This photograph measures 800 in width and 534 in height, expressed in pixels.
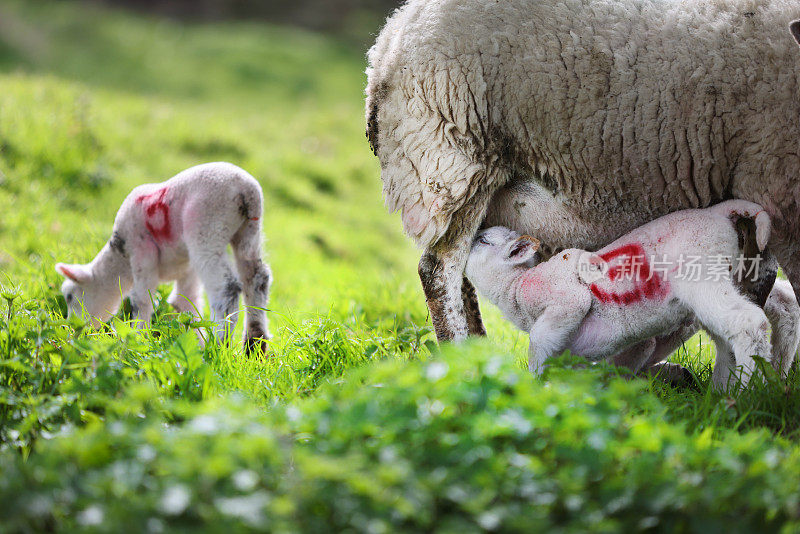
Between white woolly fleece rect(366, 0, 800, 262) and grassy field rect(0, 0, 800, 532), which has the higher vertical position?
white woolly fleece rect(366, 0, 800, 262)

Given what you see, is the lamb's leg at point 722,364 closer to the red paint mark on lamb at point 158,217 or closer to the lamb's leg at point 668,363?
the lamb's leg at point 668,363

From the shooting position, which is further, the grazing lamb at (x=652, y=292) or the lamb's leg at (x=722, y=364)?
the lamb's leg at (x=722, y=364)

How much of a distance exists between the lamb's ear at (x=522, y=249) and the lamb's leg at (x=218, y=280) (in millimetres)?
1343

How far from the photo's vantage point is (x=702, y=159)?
10.8 ft

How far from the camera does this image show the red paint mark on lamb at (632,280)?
3127mm

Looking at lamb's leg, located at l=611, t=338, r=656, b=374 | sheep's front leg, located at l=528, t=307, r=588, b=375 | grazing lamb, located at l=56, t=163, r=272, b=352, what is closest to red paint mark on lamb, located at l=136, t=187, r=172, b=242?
grazing lamb, located at l=56, t=163, r=272, b=352

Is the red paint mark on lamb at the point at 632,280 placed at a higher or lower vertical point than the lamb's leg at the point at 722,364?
higher

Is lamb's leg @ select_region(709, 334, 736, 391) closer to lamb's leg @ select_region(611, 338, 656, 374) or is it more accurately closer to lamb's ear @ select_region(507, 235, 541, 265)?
lamb's leg @ select_region(611, 338, 656, 374)

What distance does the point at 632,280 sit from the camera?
3160 mm

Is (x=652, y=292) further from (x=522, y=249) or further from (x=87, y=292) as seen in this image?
(x=87, y=292)

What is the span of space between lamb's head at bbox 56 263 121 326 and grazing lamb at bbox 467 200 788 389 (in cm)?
210

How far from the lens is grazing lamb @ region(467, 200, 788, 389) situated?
9.84ft

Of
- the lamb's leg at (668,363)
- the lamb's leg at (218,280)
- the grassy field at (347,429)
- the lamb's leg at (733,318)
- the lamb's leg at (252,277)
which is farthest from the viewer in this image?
the lamb's leg at (252,277)

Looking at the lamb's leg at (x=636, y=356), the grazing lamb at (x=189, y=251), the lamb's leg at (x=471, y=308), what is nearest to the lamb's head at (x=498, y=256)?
the lamb's leg at (x=471, y=308)
